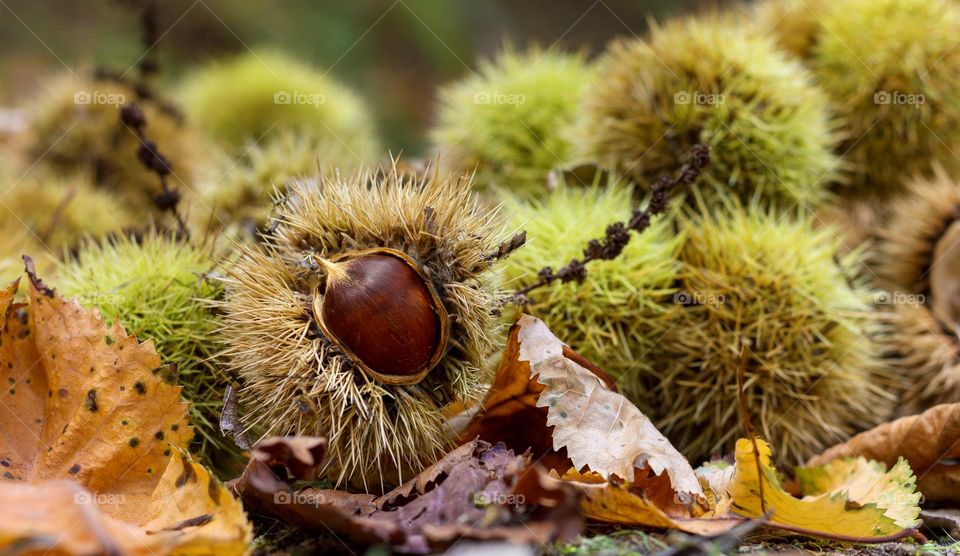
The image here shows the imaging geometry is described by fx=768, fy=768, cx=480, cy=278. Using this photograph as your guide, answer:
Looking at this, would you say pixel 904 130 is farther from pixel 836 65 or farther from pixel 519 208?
pixel 519 208

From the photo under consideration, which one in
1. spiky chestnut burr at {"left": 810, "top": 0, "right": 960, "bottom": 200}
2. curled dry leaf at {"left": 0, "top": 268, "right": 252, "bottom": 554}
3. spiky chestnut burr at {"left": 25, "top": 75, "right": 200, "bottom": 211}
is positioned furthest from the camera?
spiky chestnut burr at {"left": 25, "top": 75, "right": 200, "bottom": 211}

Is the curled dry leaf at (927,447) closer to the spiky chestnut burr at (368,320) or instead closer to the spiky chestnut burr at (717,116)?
the spiky chestnut burr at (717,116)

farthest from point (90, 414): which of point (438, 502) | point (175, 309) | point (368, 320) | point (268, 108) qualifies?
point (268, 108)

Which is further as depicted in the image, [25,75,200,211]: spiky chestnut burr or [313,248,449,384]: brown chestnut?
[25,75,200,211]: spiky chestnut burr

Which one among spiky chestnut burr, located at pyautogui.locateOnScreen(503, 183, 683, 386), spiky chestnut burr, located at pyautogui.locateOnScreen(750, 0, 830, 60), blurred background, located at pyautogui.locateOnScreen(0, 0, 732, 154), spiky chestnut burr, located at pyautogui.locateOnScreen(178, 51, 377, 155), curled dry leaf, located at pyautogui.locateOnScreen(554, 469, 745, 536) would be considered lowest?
curled dry leaf, located at pyautogui.locateOnScreen(554, 469, 745, 536)

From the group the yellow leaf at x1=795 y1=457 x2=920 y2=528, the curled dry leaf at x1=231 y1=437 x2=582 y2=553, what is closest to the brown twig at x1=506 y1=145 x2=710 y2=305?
the curled dry leaf at x1=231 y1=437 x2=582 y2=553

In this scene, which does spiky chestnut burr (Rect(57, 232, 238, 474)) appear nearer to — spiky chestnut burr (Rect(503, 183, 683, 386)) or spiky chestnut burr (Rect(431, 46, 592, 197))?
spiky chestnut burr (Rect(503, 183, 683, 386))
